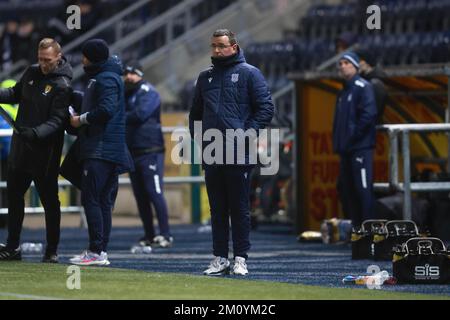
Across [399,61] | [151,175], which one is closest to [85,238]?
[151,175]

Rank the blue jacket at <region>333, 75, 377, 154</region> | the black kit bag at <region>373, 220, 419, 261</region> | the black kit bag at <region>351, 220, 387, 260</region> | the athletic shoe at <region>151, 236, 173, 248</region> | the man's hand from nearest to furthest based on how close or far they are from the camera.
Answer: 1. the man's hand
2. the black kit bag at <region>373, 220, 419, 261</region>
3. the black kit bag at <region>351, 220, 387, 260</region>
4. the blue jacket at <region>333, 75, 377, 154</region>
5. the athletic shoe at <region>151, 236, 173, 248</region>

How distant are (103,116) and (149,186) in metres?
2.84

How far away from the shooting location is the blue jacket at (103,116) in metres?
12.9

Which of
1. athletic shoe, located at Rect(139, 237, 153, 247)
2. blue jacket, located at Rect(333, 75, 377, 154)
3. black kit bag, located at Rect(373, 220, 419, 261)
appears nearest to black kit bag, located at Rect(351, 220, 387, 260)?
black kit bag, located at Rect(373, 220, 419, 261)

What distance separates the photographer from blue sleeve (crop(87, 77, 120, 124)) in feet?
42.0

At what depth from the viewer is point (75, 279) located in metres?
11.1

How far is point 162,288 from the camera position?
35.1 feet

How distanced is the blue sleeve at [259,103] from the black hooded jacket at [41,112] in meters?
1.95

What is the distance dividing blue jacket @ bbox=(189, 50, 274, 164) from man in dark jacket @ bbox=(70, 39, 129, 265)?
50.9 inches

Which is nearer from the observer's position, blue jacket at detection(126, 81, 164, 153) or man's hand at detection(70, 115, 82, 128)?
man's hand at detection(70, 115, 82, 128)

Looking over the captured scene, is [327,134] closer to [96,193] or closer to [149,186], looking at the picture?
[149,186]

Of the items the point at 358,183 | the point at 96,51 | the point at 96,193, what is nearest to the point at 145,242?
the point at 358,183

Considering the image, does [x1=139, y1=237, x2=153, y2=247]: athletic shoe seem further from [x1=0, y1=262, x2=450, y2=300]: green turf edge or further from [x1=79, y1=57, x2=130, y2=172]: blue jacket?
[x1=0, y1=262, x2=450, y2=300]: green turf edge
